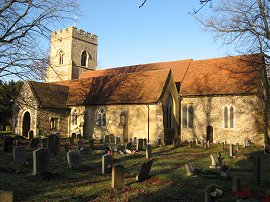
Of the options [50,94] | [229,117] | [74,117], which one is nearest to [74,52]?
[50,94]

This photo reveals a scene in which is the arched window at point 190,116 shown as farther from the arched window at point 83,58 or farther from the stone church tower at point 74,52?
the arched window at point 83,58

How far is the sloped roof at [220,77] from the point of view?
24719 millimetres

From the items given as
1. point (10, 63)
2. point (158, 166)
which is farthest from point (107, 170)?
point (10, 63)

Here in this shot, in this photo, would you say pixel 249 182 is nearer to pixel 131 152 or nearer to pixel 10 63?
pixel 131 152

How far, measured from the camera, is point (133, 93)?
87.0ft

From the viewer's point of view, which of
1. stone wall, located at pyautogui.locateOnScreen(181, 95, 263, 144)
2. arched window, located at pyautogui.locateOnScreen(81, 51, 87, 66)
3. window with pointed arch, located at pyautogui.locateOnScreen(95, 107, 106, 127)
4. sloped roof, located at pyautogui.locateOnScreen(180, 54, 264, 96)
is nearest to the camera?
stone wall, located at pyautogui.locateOnScreen(181, 95, 263, 144)

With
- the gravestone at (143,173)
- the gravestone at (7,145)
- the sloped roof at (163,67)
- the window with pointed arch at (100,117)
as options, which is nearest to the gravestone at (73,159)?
the gravestone at (143,173)

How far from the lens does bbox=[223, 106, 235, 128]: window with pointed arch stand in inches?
976

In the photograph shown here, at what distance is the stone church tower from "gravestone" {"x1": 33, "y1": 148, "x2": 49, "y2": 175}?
33.9m

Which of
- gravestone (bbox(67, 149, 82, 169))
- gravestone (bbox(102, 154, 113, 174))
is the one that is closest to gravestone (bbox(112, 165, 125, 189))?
gravestone (bbox(102, 154, 113, 174))

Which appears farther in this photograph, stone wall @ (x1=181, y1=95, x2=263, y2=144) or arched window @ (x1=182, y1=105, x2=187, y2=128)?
arched window @ (x1=182, y1=105, x2=187, y2=128)

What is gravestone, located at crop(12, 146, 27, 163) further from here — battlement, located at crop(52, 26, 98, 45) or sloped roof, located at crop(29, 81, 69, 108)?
battlement, located at crop(52, 26, 98, 45)

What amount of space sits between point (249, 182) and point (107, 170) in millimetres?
5293

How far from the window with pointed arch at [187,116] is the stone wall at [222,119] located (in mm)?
352
